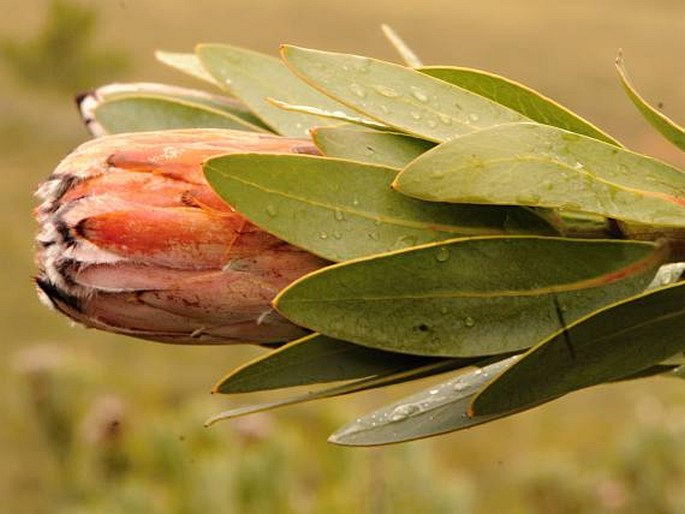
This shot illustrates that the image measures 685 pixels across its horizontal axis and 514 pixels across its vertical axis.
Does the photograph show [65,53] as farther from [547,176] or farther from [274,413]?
[547,176]

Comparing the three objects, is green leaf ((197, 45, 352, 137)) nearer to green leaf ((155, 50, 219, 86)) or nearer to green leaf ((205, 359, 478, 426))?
green leaf ((155, 50, 219, 86))

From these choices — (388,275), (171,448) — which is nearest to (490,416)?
(388,275)

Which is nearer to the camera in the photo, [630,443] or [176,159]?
[176,159]

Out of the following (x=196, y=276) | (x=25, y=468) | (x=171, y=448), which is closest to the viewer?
(x=196, y=276)

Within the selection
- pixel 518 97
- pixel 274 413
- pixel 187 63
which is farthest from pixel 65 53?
pixel 518 97

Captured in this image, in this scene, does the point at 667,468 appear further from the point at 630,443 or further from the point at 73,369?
the point at 73,369

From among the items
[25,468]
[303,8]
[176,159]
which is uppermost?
[303,8]

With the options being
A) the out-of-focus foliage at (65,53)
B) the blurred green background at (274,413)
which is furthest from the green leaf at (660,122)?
the out-of-focus foliage at (65,53)
